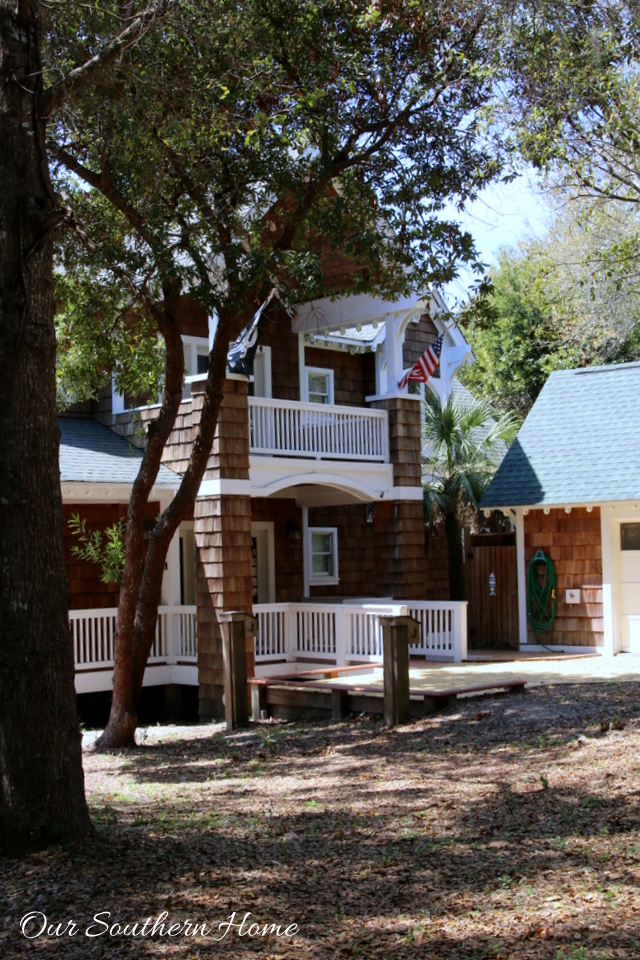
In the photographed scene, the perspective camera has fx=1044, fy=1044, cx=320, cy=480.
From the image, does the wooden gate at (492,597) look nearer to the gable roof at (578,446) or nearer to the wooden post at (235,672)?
the gable roof at (578,446)

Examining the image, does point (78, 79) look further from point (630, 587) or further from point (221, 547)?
point (630, 587)

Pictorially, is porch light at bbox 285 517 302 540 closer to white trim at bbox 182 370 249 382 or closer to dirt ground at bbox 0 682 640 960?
white trim at bbox 182 370 249 382

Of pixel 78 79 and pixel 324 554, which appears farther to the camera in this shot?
pixel 324 554

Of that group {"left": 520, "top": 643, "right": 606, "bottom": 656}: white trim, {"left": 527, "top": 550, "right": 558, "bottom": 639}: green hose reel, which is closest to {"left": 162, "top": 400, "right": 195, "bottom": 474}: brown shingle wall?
{"left": 527, "top": 550, "right": 558, "bottom": 639}: green hose reel

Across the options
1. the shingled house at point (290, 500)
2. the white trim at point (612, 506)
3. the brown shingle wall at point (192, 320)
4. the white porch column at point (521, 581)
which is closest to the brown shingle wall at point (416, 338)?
the shingled house at point (290, 500)

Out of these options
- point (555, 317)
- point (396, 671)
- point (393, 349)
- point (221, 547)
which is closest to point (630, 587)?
point (393, 349)

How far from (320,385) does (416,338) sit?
2.94 meters

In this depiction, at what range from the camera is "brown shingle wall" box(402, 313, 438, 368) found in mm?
22219

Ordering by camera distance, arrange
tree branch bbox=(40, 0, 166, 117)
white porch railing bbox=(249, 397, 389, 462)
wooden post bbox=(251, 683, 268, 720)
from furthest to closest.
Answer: white porch railing bbox=(249, 397, 389, 462) → wooden post bbox=(251, 683, 268, 720) → tree branch bbox=(40, 0, 166, 117)

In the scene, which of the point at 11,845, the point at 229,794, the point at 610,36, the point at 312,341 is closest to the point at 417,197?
the point at 610,36

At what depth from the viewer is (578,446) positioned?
1878 centimetres

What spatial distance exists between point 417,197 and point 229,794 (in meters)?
8.78

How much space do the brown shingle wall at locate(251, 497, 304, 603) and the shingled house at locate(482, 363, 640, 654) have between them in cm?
380

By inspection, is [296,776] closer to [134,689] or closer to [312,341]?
[134,689]
